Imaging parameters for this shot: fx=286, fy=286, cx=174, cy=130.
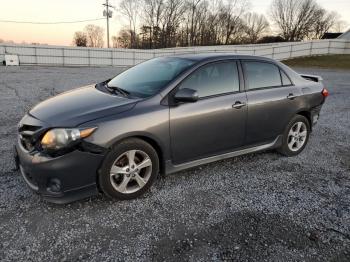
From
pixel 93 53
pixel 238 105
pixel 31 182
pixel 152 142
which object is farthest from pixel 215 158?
pixel 93 53

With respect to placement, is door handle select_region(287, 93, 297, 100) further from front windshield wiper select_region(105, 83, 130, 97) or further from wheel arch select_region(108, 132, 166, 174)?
front windshield wiper select_region(105, 83, 130, 97)

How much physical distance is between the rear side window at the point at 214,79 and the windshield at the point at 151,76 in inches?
6.7

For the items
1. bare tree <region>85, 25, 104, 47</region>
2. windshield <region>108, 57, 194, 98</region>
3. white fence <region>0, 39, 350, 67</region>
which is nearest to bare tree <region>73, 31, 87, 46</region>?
bare tree <region>85, 25, 104, 47</region>

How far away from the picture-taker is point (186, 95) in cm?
313

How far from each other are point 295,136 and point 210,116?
72.5 inches

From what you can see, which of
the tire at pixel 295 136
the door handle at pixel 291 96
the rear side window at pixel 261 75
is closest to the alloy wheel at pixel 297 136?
the tire at pixel 295 136

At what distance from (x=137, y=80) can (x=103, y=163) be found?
137 centimetres

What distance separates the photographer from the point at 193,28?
5984cm

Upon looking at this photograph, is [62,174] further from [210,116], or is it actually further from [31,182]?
[210,116]

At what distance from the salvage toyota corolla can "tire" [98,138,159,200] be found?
11mm

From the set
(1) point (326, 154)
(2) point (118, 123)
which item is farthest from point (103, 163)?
(1) point (326, 154)

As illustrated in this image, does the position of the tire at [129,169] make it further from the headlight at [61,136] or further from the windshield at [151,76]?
the windshield at [151,76]

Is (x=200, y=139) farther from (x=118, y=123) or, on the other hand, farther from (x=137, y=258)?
(x=137, y=258)

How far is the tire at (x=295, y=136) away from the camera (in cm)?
438
